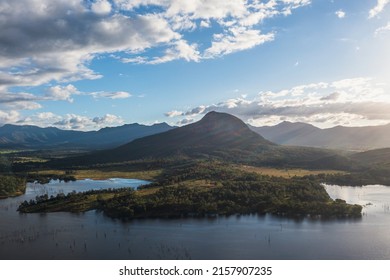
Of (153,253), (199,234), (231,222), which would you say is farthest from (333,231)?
(153,253)

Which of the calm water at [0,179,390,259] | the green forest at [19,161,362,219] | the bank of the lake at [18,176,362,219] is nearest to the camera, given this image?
the calm water at [0,179,390,259]

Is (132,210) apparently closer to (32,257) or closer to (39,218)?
(39,218)

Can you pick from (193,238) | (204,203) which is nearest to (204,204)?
(204,203)

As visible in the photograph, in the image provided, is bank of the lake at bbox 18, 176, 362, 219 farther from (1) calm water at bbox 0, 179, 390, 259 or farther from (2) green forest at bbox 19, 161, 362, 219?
(1) calm water at bbox 0, 179, 390, 259

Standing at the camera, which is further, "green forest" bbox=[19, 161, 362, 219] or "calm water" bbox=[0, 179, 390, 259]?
"green forest" bbox=[19, 161, 362, 219]

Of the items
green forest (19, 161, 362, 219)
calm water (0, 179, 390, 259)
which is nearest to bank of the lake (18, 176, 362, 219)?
green forest (19, 161, 362, 219)

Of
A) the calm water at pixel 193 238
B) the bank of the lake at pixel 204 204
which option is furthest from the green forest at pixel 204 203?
the calm water at pixel 193 238

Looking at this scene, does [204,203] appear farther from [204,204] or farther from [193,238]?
[193,238]

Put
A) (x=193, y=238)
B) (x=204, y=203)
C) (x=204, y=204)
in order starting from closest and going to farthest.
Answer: (x=193, y=238), (x=204, y=204), (x=204, y=203)
